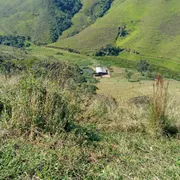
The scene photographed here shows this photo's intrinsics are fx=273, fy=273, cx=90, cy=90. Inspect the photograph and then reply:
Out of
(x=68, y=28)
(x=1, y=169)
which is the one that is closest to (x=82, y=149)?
(x=1, y=169)

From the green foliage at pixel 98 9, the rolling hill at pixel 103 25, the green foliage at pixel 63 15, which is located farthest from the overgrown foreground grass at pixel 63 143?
the green foliage at pixel 98 9

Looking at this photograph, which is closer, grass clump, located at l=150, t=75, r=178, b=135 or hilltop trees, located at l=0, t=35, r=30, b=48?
grass clump, located at l=150, t=75, r=178, b=135

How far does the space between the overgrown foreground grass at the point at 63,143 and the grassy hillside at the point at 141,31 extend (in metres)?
83.9

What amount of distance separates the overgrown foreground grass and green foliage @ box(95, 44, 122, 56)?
9097cm

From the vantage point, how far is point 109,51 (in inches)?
3767

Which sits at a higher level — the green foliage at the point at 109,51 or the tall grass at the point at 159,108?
the tall grass at the point at 159,108

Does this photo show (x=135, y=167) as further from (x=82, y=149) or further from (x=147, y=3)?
(x=147, y=3)

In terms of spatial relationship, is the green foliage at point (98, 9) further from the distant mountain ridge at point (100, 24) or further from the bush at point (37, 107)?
the bush at point (37, 107)

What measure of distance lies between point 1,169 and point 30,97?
1.29 m

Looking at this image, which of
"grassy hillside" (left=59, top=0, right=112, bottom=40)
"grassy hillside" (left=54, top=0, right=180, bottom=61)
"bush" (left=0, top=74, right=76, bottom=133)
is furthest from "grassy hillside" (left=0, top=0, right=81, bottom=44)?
"bush" (left=0, top=74, right=76, bottom=133)

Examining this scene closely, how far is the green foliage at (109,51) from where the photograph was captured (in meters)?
94.9

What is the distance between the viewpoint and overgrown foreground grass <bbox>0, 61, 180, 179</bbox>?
9.71ft

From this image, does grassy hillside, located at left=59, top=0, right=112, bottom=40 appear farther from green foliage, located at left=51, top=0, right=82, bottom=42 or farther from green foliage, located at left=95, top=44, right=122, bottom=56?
green foliage, located at left=95, top=44, right=122, bottom=56

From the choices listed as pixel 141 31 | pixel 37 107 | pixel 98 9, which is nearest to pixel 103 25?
pixel 141 31
